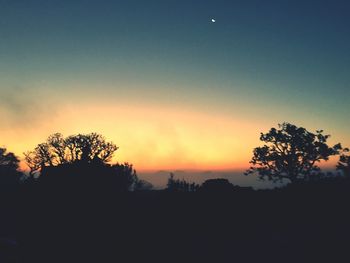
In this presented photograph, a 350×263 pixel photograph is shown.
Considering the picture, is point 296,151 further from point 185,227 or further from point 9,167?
point 9,167

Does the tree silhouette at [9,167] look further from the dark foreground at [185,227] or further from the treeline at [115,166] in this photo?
the dark foreground at [185,227]

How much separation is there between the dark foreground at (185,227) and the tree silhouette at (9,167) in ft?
150

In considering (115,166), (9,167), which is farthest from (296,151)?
(9,167)

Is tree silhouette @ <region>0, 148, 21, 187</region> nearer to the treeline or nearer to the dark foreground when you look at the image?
the treeline

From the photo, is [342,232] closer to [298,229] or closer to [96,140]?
[298,229]

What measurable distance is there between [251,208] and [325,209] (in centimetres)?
560

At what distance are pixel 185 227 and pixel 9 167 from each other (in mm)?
65108

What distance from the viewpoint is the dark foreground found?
19203 millimetres

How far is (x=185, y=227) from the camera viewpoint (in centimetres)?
2216

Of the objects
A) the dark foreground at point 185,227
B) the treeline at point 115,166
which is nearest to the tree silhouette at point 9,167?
the treeline at point 115,166

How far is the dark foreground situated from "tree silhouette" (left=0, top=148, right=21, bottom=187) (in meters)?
45.8

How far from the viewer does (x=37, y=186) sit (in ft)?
86.6

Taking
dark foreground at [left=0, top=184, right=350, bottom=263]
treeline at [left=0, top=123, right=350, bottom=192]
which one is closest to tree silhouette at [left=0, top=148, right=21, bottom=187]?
treeline at [left=0, top=123, right=350, bottom=192]

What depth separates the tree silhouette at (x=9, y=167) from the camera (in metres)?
66.7
